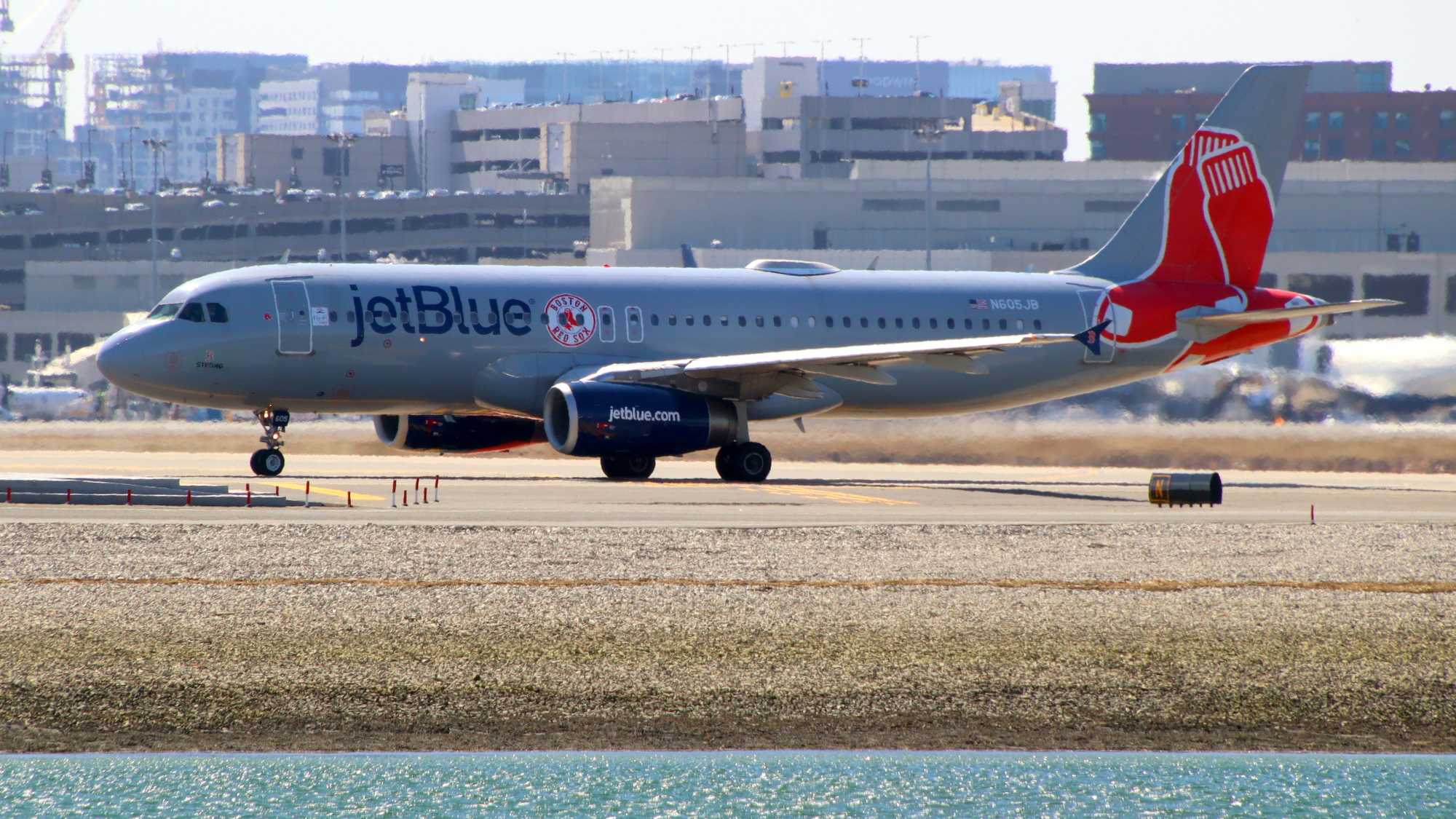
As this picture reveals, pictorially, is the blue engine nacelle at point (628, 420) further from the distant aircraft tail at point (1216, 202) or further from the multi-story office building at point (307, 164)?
the multi-story office building at point (307, 164)

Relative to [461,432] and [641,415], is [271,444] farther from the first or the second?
[641,415]

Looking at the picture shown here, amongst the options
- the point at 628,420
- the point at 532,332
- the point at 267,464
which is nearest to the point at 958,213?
the point at 532,332

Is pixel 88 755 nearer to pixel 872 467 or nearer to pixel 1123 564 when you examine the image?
pixel 1123 564

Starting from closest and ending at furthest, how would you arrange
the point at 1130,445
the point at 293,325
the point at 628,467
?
1. the point at 293,325
2. the point at 628,467
3. the point at 1130,445

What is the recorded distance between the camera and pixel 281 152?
183 meters

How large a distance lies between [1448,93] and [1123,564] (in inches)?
7067

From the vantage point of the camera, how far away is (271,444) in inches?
1501

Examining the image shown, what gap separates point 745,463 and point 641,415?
127 inches

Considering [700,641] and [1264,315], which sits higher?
[1264,315]

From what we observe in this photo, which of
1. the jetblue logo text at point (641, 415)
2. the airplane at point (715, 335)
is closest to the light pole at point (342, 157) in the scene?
the airplane at point (715, 335)

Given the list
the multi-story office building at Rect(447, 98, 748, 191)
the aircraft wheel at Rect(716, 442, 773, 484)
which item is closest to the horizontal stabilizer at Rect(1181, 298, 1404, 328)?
the aircraft wheel at Rect(716, 442, 773, 484)

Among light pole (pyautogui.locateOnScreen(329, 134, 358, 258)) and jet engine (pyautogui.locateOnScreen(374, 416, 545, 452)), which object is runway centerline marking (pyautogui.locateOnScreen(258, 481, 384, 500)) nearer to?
jet engine (pyautogui.locateOnScreen(374, 416, 545, 452))

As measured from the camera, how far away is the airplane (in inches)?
1439

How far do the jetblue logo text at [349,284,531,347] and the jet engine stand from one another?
309cm
